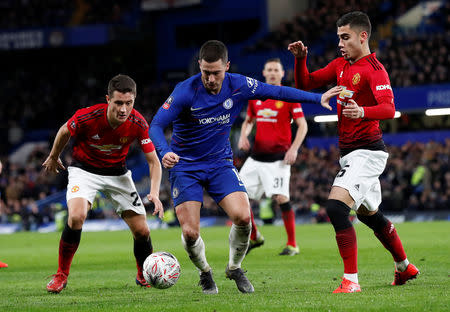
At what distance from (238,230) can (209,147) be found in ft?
2.97

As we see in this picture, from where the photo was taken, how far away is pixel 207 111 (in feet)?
25.3

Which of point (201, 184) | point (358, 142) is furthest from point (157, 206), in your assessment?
point (358, 142)

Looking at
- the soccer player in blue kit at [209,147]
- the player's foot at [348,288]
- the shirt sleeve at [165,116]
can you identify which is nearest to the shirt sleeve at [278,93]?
the soccer player in blue kit at [209,147]

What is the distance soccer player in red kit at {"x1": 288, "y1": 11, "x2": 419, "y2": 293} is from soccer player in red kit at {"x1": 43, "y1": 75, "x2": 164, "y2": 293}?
1940 millimetres

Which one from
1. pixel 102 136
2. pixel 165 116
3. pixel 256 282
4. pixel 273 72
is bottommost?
pixel 256 282

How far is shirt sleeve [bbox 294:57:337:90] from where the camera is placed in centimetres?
807

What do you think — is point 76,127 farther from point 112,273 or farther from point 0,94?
point 0,94

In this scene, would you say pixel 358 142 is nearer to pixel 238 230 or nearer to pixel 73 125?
pixel 238 230

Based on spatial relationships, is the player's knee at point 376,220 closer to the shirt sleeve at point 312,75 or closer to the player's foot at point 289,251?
the shirt sleeve at point 312,75

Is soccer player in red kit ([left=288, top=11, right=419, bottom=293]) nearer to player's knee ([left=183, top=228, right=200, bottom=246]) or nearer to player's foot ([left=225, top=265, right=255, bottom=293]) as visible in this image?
player's foot ([left=225, top=265, right=255, bottom=293])

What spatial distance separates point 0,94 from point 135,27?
964cm

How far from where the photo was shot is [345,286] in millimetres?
7277

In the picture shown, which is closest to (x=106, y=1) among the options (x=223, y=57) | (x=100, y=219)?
(x=100, y=219)

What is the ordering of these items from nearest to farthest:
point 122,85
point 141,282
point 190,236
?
point 190,236 < point 122,85 < point 141,282
